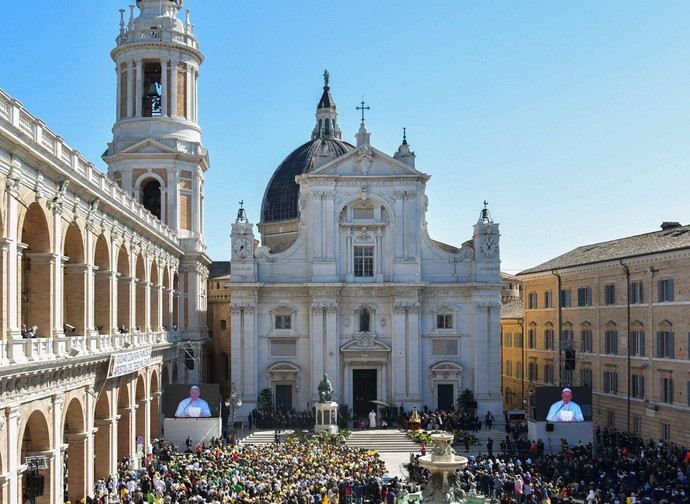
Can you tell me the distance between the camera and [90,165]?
1433 inches

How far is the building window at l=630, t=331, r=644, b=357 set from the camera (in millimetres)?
52062

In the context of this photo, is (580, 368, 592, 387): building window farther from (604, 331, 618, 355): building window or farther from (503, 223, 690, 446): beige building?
(604, 331, 618, 355): building window

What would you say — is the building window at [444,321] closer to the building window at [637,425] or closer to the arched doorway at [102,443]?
the building window at [637,425]

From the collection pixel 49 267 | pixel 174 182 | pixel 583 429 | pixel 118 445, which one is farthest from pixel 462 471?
pixel 174 182

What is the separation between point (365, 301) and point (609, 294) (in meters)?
16.0

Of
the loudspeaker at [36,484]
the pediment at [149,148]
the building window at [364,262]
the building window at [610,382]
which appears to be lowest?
the loudspeaker at [36,484]

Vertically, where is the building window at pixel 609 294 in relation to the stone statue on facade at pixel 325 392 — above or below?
above

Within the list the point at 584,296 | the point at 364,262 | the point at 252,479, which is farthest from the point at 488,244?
the point at 252,479

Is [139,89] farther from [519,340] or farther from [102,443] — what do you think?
[519,340]

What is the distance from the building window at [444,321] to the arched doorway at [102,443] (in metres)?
29.8

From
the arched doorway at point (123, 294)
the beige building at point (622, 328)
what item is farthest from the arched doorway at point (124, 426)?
the beige building at point (622, 328)

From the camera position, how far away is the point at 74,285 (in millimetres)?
35656

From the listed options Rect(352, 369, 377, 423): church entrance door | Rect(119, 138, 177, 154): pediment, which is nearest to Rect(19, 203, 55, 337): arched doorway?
Rect(119, 138, 177, 154): pediment

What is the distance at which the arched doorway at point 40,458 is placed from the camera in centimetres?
2967
